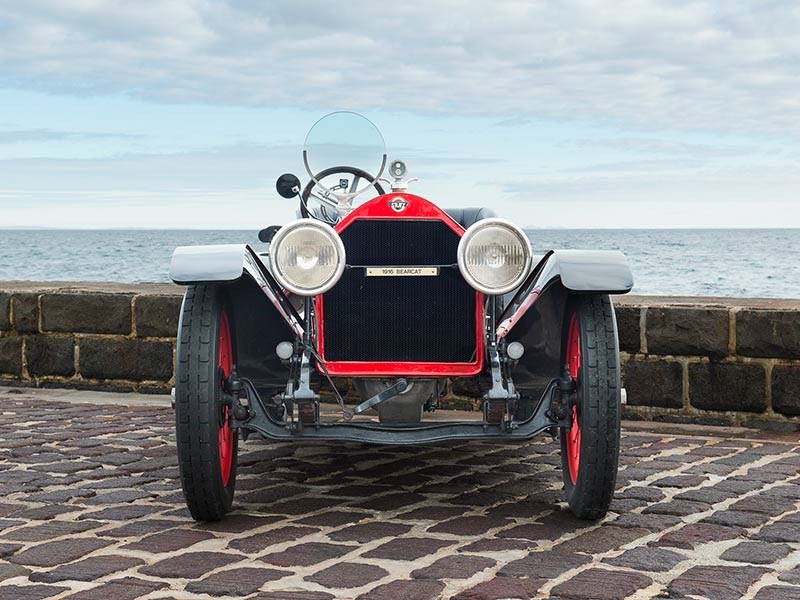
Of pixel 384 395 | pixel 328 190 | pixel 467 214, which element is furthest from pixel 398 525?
pixel 467 214

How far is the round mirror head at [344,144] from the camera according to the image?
4734 mm

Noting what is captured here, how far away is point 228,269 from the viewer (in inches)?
Answer: 149

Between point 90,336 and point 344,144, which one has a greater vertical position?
point 344,144

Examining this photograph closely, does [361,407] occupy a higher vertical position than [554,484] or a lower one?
higher

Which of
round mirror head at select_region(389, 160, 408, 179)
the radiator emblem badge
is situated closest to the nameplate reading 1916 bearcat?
the radiator emblem badge

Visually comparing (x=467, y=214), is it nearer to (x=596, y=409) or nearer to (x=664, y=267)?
(x=596, y=409)

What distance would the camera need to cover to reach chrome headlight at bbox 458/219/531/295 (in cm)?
381

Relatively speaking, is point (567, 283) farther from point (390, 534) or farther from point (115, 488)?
point (115, 488)

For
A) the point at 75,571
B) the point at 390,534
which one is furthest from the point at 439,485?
the point at 75,571

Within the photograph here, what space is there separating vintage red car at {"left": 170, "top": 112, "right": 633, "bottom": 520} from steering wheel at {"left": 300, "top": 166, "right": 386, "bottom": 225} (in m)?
0.42

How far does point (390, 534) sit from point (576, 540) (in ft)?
2.00

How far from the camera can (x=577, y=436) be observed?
13.9ft

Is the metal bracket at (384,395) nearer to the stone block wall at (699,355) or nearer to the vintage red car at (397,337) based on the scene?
the vintage red car at (397,337)

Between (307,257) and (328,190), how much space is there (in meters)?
0.97
